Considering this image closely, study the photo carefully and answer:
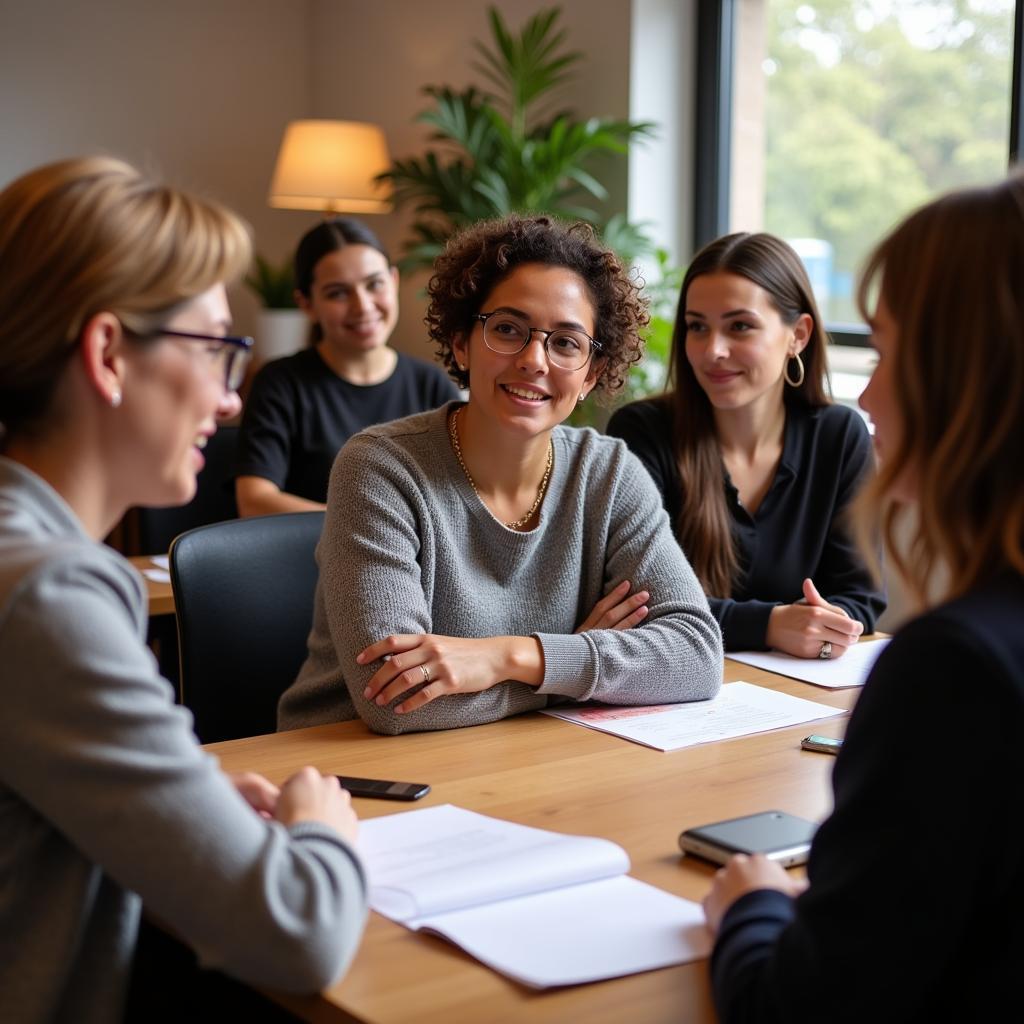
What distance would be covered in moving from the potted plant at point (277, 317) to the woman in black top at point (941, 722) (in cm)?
480

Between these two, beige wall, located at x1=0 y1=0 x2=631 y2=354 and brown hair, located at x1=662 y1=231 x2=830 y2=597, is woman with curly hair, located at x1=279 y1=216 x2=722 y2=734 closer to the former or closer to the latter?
brown hair, located at x1=662 y1=231 x2=830 y2=597

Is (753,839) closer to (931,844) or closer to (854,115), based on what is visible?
(931,844)

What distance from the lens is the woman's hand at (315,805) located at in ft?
3.90

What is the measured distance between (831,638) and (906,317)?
130cm

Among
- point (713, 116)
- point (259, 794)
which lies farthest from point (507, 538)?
point (713, 116)

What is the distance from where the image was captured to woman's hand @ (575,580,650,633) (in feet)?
6.56

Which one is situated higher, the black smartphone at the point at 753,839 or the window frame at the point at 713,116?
the window frame at the point at 713,116

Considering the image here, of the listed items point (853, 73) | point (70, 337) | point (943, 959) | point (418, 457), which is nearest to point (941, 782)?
point (943, 959)

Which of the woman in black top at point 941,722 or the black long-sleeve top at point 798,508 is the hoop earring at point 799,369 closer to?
the black long-sleeve top at point 798,508

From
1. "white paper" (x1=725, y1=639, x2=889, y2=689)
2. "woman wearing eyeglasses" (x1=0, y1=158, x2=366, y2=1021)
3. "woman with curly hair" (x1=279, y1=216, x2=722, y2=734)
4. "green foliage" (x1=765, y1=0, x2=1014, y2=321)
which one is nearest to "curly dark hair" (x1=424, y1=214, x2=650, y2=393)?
"woman with curly hair" (x1=279, y1=216, x2=722, y2=734)

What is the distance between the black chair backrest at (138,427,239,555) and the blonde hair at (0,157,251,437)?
7.70 feet

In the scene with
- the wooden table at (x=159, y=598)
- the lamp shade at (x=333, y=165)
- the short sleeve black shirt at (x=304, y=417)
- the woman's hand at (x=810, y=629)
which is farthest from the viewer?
the lamp shade at (x=333, y=165)

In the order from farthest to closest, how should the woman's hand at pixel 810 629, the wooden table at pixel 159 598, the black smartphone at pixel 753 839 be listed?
the wooden table at pixel 159 598 → the woman's hand at pixel 810 629 → the black smartphone at pixel 753 839

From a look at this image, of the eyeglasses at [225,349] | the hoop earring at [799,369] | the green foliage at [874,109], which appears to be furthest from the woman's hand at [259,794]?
the green foliage at [874,109]
